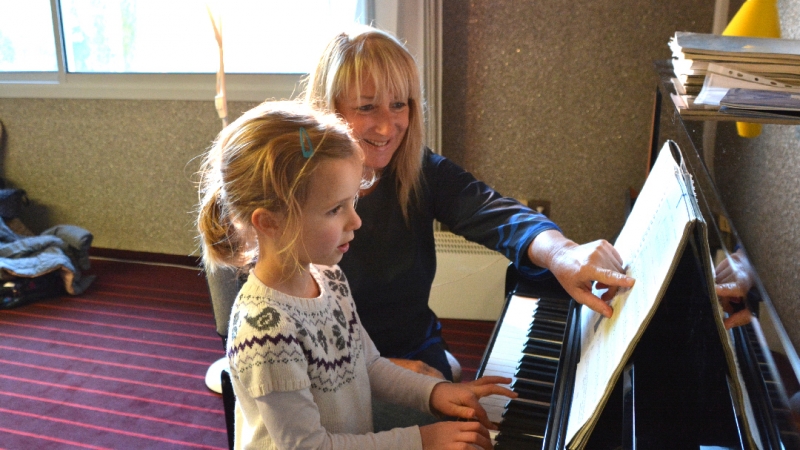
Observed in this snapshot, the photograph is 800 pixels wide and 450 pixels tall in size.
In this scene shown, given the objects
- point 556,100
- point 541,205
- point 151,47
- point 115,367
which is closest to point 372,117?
point 556,100

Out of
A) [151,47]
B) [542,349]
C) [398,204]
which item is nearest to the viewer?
[542,349]

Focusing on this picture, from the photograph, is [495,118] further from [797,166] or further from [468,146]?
[797,166]

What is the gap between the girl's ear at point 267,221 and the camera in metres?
0.97

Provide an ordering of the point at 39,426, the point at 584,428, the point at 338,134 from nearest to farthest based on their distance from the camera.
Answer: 1. the point at 584,428
2. the point at 338,134
3. the point at 39,426

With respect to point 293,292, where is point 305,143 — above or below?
above

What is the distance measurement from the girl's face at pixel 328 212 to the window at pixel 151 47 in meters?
2.15

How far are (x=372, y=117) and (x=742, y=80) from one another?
655 mm

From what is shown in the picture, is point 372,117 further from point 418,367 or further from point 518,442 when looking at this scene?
point 518,442

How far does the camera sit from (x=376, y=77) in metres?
1.31

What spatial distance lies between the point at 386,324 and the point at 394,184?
29 centimetres

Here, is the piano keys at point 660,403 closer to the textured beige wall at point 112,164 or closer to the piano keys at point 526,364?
the piano keys at point 526,364

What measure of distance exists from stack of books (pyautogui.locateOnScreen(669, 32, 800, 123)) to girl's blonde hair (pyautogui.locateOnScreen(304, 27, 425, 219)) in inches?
19.9

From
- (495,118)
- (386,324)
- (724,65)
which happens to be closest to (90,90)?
(495,118)

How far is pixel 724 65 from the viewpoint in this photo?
1.05 metres
